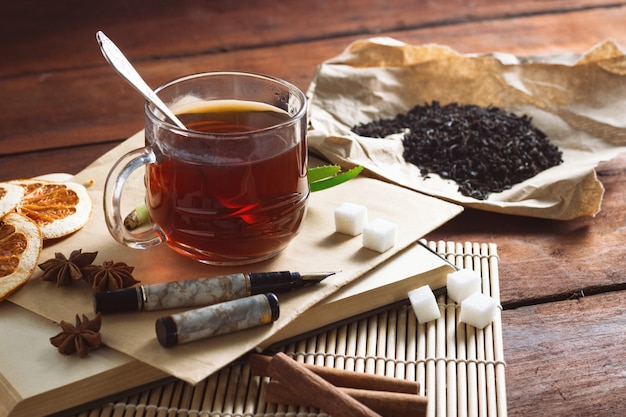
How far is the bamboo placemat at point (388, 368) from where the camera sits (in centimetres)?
123

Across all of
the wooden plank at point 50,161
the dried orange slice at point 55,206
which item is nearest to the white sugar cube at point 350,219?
the dried orange slice at point 55,206

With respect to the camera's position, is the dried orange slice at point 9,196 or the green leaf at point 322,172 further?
the green leaf at point 322,172

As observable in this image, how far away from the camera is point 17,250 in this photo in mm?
1427

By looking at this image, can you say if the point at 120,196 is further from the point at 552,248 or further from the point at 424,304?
the point at 552,248

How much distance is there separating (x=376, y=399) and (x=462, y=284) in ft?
1.04

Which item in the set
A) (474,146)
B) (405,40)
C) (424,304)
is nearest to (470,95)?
(474,146)

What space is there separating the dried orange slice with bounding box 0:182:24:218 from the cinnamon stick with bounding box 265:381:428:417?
2.03ft

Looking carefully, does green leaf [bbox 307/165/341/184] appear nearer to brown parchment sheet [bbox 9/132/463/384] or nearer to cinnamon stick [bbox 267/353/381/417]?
brown parchment sheet [bbox 9/132/463/384]

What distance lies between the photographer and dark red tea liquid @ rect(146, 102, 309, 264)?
1306 mm

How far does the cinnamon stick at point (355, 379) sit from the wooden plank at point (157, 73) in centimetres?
104

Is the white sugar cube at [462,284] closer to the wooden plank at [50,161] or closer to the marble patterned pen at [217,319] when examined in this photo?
the marble patterned pen at [217,319]

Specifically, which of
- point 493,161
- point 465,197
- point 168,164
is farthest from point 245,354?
point 493,161

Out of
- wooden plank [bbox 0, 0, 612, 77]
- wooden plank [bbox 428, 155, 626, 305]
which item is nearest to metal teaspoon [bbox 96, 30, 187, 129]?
wooden plank [bbox 428, 155, 626, 305]

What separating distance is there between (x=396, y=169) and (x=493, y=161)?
23 cm
